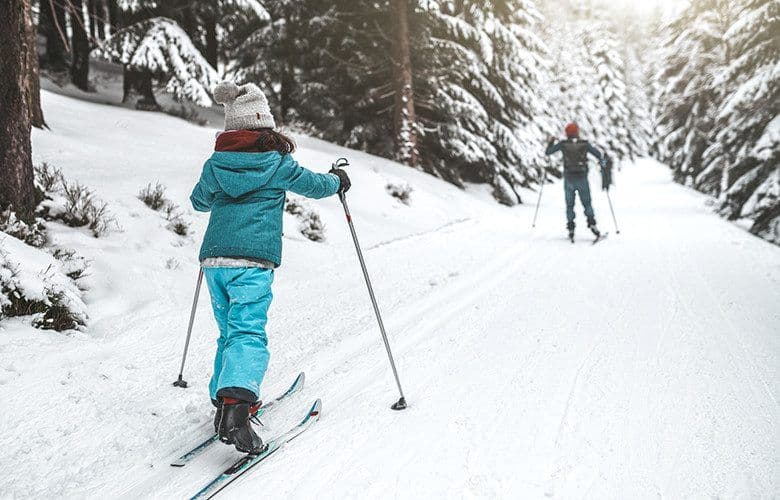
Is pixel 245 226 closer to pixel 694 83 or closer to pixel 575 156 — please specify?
pixel 575 156

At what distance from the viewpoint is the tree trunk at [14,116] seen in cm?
459

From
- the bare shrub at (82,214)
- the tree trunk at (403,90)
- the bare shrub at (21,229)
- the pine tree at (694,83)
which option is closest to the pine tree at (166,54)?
the tree trunk at (403,90)

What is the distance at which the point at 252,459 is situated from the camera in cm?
271

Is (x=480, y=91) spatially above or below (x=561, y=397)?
above

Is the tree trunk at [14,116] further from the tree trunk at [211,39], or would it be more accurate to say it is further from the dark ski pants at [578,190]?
the tree trunk at [211,39]

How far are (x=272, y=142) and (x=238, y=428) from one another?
161cm

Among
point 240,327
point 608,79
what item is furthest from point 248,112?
point 608,79

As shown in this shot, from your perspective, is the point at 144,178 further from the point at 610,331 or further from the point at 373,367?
the point at 610,331

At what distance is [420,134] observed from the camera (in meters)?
14.6

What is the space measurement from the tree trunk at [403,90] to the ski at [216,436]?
35.8 ft

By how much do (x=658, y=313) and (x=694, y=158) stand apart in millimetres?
22510

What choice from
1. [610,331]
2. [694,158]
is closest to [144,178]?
[610,331]

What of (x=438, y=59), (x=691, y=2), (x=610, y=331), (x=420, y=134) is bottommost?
(x=610, y=331)

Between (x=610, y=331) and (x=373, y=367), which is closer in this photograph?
(x=373, y=367)
